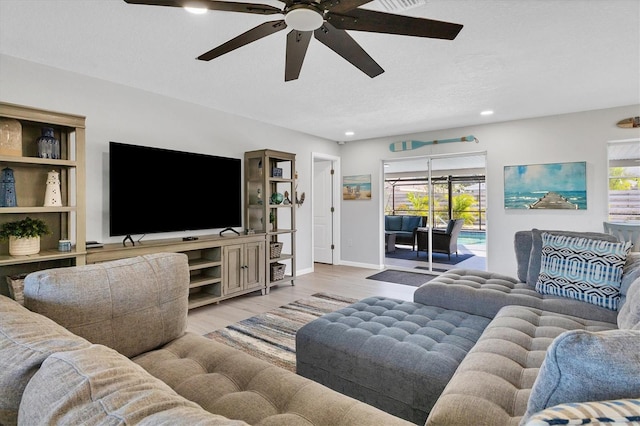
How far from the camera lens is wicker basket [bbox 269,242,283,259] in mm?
4609

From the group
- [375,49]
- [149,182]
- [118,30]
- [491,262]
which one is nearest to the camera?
[118,30]

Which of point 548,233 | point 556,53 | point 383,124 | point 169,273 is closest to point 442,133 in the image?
point 383,124

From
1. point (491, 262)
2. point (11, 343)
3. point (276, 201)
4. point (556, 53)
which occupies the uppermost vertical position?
point (556, 53)

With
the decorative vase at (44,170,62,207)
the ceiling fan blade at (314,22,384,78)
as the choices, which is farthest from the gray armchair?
the decorative vase at (44,170,62,207)

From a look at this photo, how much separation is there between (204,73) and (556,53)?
303 centimetres

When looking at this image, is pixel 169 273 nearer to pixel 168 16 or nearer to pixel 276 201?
pixel 168 16

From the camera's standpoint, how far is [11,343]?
33.1 inches

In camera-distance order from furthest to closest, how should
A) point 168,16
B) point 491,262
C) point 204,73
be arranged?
1. point 491,262
2. point 204,73
3. point 168,16

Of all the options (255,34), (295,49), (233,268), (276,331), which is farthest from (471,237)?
(255,34)

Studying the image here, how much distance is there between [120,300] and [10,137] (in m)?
2.02

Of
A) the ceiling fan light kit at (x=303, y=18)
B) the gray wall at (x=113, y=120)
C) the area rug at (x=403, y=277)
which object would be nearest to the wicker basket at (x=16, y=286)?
the gray wall at (x=113, y=120)

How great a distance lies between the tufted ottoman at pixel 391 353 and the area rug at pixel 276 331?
0.57 meters

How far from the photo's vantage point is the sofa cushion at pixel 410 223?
7074 mm

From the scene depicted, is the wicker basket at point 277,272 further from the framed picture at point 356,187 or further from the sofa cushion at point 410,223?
the sofa cushion at point 410,223
